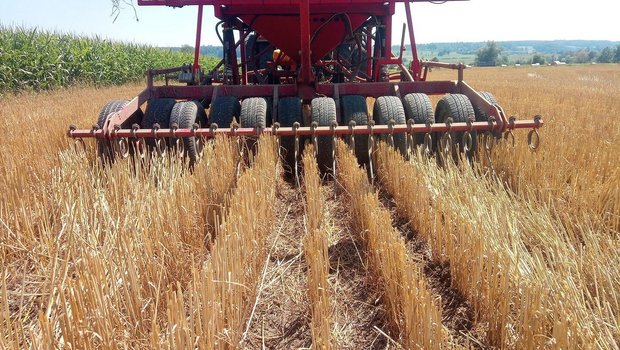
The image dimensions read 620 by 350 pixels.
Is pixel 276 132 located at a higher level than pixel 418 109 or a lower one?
lower

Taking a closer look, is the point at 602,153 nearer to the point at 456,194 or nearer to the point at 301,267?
the point at 456,194

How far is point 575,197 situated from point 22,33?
17.2 meters

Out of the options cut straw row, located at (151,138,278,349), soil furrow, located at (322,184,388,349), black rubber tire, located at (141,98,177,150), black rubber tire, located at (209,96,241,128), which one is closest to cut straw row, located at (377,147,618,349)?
soil furrow, located at (322,184,388,349)

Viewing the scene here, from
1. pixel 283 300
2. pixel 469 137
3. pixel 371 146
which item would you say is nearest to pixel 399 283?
pixel 283 300

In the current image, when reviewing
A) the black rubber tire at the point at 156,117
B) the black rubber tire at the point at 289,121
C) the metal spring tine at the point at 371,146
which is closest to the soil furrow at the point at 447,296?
the metal spring tine at the point at 371,146

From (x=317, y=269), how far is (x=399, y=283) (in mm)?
364

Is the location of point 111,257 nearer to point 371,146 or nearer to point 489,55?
point 371,146

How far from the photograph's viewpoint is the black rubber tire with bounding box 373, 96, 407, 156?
4398 mm

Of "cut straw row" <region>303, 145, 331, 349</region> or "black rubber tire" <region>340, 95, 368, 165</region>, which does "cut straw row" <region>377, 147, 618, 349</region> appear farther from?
"black rubber tire" <region>340, 95, 368, 165</region>

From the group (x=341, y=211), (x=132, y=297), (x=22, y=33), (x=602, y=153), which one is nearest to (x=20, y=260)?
(x=132, y=297)

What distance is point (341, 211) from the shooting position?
3605 mm

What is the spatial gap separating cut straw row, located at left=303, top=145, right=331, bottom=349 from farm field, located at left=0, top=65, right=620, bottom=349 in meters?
0.01

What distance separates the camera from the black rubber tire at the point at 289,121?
4527 mm

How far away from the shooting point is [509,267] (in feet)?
6.13
